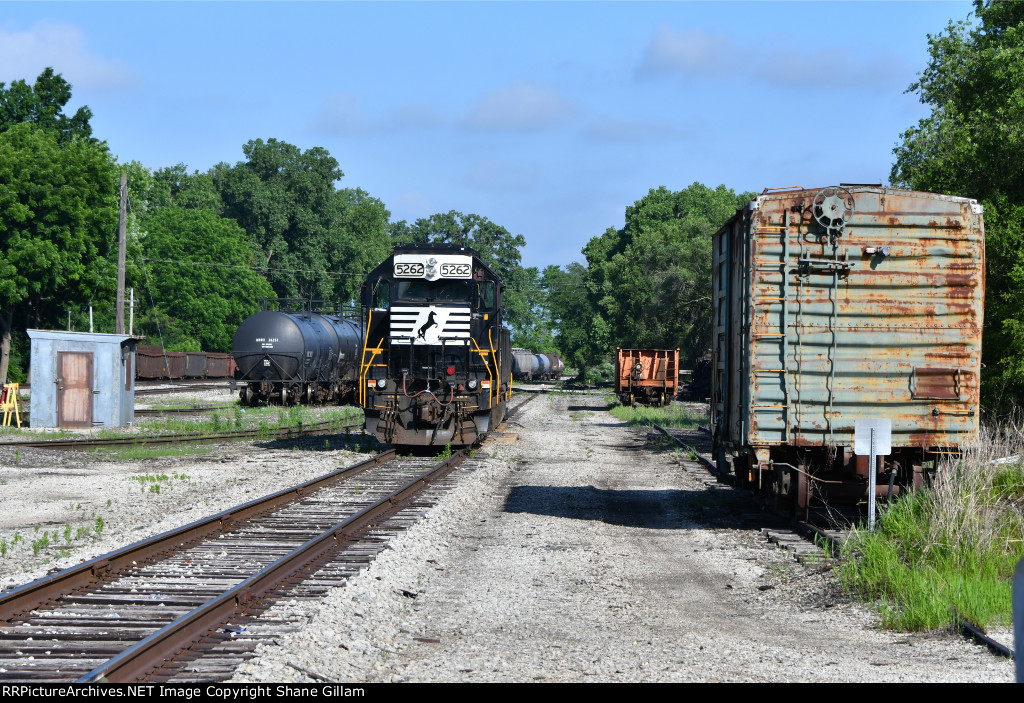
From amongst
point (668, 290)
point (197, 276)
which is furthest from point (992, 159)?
point (197, 276)

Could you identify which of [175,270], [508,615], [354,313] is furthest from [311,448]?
[175,270]

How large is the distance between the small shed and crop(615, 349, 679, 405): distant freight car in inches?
897

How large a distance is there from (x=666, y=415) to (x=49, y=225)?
32362 mm

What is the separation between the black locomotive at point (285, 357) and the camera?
A: 3541 centimetres

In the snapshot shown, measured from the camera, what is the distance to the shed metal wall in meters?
11.6

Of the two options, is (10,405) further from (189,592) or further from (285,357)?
(189,592)

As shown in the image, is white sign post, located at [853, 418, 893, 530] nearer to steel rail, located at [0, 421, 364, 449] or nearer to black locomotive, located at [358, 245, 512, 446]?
black locomotive, located at [358, 245, 512, 446]

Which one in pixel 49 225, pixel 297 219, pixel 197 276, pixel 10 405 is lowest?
pixel 10 405

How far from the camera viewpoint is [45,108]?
192 ft

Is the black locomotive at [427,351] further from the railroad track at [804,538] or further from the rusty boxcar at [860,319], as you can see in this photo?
the rusty boxcar at [860,319]

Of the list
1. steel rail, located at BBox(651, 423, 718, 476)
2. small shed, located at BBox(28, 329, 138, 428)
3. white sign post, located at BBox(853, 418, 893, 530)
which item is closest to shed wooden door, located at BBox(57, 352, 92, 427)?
small shed, located at BBox(28, 329, 138, 428)

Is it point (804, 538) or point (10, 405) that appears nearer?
point (804, 538)

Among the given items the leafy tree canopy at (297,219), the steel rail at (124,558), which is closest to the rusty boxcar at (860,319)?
the steel rail at (124,558)

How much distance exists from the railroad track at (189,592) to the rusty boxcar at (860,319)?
4.86m
